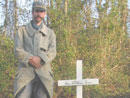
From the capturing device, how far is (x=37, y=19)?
2.81 m

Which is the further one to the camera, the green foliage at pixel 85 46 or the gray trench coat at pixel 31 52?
the green foliage at pixel 85 46

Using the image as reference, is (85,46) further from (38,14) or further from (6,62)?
(38,14)

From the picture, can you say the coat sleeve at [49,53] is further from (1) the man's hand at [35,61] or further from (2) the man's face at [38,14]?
Result: (2) the man's face at [38,14]

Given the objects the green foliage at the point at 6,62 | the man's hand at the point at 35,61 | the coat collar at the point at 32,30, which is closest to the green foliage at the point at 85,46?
Answer: the green foliage at the point at 6,62

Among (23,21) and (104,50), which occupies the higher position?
(23,21)

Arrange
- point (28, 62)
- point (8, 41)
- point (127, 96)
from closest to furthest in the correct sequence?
1. point (28, 62)
2. point (8, 41)
3. point (127, 96)

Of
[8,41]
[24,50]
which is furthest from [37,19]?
[8,41]

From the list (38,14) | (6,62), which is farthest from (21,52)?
(6,62)

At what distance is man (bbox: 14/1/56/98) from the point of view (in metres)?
2.73

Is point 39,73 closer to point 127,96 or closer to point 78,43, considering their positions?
point 78,43

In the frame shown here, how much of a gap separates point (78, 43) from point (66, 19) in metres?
0.68

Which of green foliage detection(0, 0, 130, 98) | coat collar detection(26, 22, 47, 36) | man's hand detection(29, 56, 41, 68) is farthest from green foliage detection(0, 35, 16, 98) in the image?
man's hand detection(29, 56, 41, 68)

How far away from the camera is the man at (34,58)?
2.73 meters

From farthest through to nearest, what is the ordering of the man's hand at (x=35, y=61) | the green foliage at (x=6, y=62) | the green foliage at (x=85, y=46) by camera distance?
1. the green foliage at (x=85, y=46)
2. the green foliage at (x=6, y=62)
3. the man's hand at (x=35, y=61)
